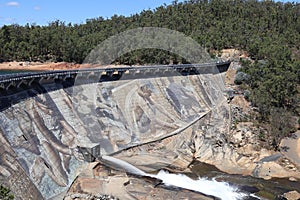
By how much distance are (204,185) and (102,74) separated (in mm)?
24593

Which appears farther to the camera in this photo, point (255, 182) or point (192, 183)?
point (255, 182)

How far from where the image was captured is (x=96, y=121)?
4653cm

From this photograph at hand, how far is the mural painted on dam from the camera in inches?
1344

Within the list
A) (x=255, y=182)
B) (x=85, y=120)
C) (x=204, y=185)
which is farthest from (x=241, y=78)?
(x=204, y=185)

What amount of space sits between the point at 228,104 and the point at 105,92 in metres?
22.2

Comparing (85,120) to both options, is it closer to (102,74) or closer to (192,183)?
(102,74)

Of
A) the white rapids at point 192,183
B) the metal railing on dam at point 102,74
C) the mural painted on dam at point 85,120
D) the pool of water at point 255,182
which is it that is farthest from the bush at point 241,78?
the white rapids at point 192,183

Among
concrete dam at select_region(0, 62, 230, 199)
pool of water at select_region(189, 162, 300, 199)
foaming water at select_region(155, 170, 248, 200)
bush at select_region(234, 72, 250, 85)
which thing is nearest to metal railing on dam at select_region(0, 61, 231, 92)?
concrete dam at select_region(0, 62, 230, 199)

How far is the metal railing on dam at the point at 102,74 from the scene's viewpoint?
132ft

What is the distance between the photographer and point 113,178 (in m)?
36.0

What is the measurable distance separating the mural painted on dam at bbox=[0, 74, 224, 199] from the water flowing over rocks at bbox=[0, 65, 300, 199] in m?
0.11

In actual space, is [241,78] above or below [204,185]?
above

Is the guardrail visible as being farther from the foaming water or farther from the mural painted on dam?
the foaming water

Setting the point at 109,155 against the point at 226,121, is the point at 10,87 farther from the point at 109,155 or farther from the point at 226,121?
the point at 226,121
